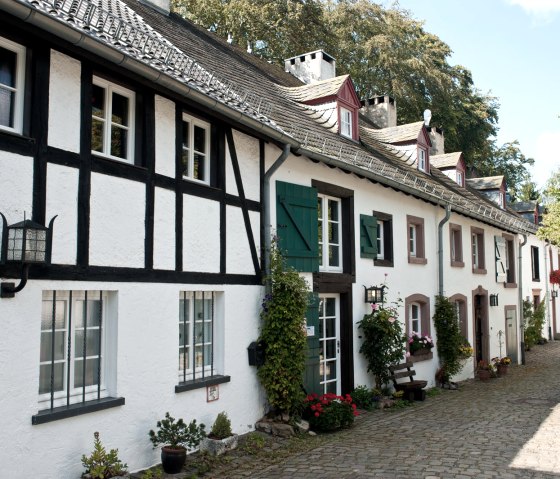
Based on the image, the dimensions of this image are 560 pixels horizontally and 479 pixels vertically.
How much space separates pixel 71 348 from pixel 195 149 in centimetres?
330

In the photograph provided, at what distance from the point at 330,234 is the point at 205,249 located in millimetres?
4049

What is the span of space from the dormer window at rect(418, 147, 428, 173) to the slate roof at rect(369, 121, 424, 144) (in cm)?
51

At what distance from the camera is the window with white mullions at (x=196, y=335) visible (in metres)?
8.03

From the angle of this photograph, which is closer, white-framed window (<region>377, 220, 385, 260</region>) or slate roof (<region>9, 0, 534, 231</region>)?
slate roof (<region>9, 0, 534, 231</region>)

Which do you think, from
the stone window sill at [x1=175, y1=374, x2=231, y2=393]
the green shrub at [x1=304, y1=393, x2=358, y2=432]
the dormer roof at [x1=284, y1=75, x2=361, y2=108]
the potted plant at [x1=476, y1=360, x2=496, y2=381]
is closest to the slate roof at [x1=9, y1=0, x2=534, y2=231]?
Result: the dormer roof at [x1=284, y1=75, x2=361, y2=108]

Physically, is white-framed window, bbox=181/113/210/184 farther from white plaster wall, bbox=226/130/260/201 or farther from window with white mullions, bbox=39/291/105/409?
window with white mullions, bbox=39/291/105/409

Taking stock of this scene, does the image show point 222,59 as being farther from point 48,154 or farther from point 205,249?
point 48,154

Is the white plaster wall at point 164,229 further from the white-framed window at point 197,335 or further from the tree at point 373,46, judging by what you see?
the tree at point 373,46

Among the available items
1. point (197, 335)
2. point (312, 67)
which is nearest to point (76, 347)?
point (197, 335)

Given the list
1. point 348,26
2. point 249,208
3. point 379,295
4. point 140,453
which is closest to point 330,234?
point 379,295

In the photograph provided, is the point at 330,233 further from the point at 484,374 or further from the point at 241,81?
the point at 484,374

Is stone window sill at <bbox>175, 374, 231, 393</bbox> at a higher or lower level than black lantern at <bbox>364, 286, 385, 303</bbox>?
lower

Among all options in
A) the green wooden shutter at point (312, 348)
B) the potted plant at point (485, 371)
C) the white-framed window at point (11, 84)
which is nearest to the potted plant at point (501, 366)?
the potted plant at point (485, 371)

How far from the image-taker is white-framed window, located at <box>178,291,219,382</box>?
316 inches
